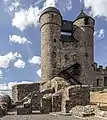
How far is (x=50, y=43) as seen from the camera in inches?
1451

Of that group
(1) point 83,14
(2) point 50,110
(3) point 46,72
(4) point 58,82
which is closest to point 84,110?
(2) point 50,110

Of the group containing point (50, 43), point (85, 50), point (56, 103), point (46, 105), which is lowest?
point (46, 105)

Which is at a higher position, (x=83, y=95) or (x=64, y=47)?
(x=64, y=47)

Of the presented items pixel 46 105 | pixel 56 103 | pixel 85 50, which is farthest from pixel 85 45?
pixel 46 105

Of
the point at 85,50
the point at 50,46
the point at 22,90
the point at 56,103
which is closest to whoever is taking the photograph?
the point at 56,103

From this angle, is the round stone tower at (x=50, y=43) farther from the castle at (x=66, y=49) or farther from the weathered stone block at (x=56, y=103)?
the weathered stone block at (x=56, y=103)

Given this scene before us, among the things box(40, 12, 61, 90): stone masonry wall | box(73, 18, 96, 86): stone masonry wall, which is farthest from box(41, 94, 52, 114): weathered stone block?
box(73, 18, 96, 86): stone masonry wall

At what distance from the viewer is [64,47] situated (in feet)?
126

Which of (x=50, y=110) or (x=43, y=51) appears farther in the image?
(x=43, y=51)

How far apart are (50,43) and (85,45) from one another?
230 inches

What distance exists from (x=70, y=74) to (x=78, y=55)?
342cm

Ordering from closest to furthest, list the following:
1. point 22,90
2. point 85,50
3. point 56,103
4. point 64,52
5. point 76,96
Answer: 1. point 76,96
2. point 56,103
3. point 22,90
4. point 64,52
5. point 85,50

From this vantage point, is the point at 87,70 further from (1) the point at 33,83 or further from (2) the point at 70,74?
(1) the point at 33,83

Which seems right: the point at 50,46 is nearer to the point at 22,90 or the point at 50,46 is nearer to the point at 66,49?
the point at 66,49
